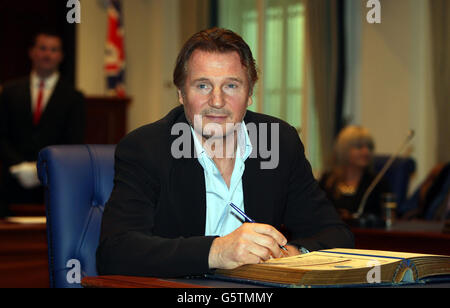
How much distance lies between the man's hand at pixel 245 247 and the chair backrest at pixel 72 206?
23.2 inches

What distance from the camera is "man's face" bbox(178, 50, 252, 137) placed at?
1959mm

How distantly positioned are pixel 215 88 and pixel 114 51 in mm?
7314

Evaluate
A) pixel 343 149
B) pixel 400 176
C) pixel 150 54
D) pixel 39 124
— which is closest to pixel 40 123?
pixel 39 124

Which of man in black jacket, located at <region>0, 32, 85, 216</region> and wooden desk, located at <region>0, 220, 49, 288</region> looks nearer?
wooden desk, located at <region>0, 220, 49, 288</region>

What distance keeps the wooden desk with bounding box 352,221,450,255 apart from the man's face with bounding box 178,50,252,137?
1474 millimetres

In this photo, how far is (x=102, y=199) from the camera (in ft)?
7.04

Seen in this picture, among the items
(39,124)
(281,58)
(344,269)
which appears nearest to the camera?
(344,269)

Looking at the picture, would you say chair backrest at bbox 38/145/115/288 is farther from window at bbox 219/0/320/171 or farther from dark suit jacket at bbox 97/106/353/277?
window at bbox 219/0/320/171

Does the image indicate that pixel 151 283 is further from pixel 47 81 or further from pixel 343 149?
pixel 47 81

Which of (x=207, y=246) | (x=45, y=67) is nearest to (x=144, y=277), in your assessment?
(x=207, y=246)

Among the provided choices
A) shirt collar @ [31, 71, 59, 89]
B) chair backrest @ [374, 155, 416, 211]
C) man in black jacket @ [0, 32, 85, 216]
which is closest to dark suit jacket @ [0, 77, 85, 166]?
man in black jacket @ [0, 32, 85, 216]

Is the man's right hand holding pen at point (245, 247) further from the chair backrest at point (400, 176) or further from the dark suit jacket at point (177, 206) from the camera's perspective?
the chair backrest at point (400, 176)

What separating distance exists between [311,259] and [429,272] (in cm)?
25

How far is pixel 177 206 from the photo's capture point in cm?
193
